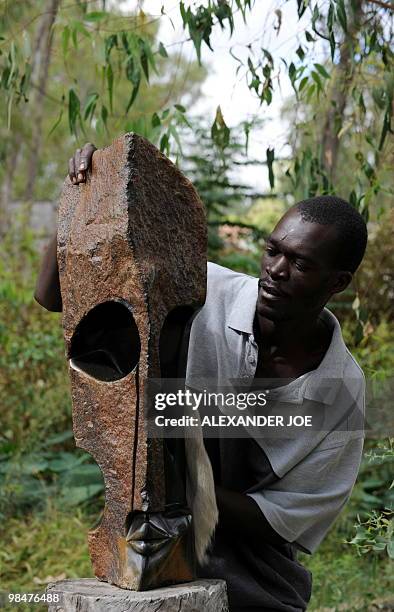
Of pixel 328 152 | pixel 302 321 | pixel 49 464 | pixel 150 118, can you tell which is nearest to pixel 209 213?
pixel 328 152

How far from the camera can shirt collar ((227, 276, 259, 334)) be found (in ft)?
7.43

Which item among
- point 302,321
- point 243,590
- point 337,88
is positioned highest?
point 337,88

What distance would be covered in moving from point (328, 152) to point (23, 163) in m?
14.0

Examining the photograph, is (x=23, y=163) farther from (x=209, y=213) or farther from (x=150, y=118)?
(x=150, y=118)

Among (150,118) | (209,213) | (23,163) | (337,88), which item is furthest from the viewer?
(23,163)

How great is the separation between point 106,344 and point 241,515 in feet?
1.80

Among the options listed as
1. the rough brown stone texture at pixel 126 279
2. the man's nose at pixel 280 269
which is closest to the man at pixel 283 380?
the man's nose at pixel 280 269

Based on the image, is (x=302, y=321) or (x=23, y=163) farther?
(x=23, y=163)

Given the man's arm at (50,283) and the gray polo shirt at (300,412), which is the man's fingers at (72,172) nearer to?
the man's arm at (50,283)

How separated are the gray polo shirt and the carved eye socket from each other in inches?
8.9

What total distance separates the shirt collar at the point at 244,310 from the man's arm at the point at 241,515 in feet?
1.38

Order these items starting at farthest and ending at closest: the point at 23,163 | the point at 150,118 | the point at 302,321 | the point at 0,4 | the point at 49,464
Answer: the point at 23,163
the point at 49,464
the point at 0,4
the point at 150,118
the point at 302,321

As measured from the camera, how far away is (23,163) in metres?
17.7

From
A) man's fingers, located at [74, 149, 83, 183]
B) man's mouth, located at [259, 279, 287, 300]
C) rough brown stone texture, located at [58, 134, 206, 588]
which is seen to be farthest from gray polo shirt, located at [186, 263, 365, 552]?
man's fingers, located at [74, 149, 83, 183]
